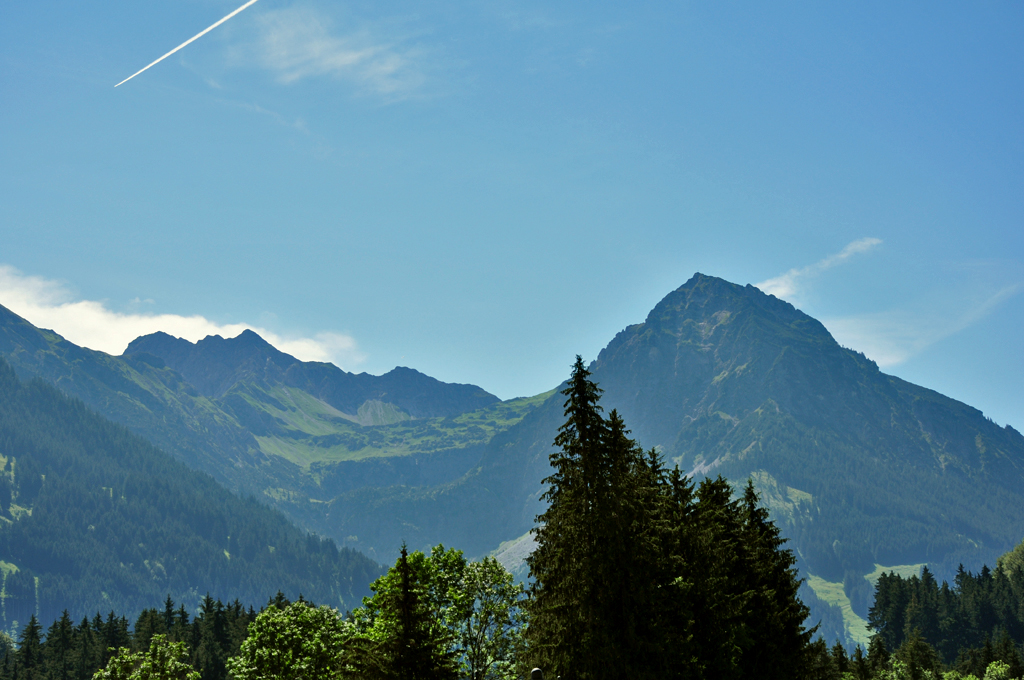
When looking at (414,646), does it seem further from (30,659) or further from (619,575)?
(30,659)

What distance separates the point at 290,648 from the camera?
53188 mm

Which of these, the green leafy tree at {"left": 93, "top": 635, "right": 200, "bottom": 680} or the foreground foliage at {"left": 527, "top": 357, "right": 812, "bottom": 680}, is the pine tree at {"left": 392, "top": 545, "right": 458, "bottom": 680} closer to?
the foreground foliage at {"left": 527, "top": 357, "right": 812, "bottom": 680}

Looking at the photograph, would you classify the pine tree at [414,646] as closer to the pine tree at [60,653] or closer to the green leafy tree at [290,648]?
the green leafy tree at [290,648]

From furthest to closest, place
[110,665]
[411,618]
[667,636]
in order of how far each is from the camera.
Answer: [110,665], [411,618], [667,636]

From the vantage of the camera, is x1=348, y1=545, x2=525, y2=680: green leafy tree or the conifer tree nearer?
x1=348, y1=545, x2=525, y2=680: green leafy tree

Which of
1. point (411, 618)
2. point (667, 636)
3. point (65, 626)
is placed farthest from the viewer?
point (65, 626)

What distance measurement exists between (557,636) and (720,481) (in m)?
18.0

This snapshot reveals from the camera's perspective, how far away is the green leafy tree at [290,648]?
5253 centimetres

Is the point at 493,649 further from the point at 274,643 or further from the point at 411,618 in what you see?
the point at 274,643

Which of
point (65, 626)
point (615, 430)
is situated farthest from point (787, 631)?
point (65, 626)

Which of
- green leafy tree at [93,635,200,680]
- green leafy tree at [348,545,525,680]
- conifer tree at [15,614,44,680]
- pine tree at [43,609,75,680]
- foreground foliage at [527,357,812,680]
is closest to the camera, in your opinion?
foreground foliage at [527,357,812,680]

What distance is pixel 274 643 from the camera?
5312cm

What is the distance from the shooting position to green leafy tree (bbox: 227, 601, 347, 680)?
172 feet

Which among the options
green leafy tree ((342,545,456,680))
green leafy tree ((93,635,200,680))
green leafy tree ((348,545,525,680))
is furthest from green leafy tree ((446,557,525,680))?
green leafy tree ((93,635,200,680))
